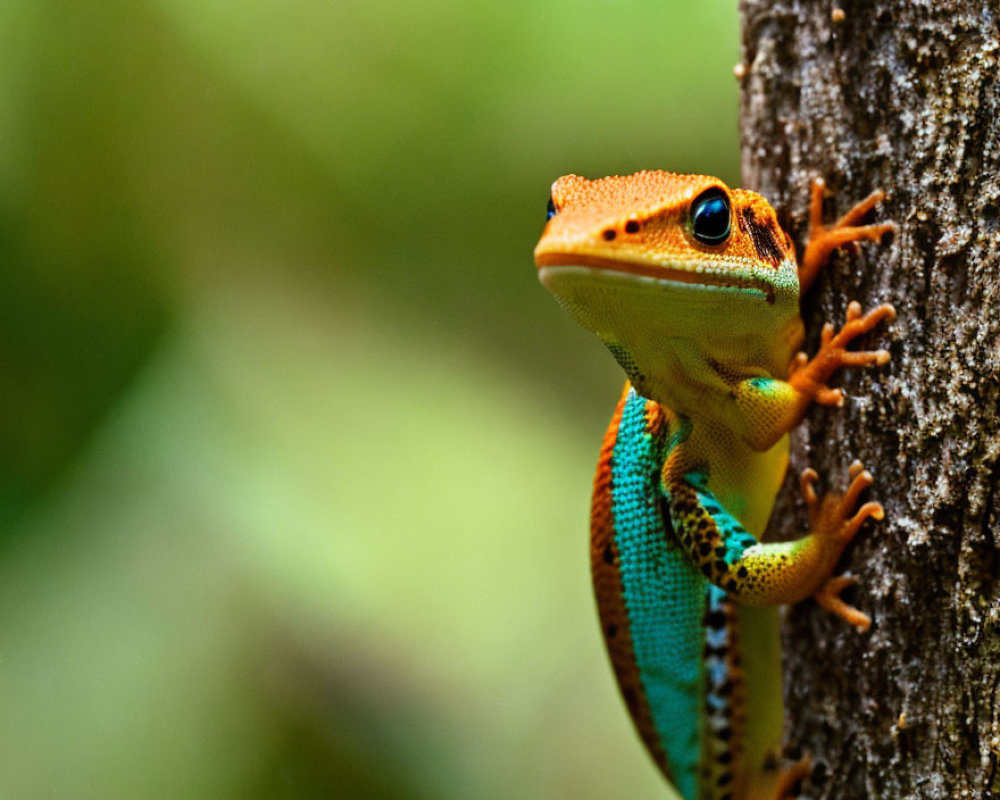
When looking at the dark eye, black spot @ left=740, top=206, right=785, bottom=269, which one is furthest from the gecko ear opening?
black spot @ left=740, top=206, right=785, bottom=269

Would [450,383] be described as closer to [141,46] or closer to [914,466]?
[141,46]

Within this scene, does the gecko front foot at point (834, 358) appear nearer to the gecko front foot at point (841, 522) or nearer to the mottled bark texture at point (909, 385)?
the mottled bark texture at point (909, 385)

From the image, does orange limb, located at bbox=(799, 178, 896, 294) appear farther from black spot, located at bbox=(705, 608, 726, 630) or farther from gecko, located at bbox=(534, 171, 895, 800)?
black spot, located at bbox=(705, 608, 726, 630)

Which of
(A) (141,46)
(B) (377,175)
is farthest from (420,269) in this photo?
(A) (141,46)

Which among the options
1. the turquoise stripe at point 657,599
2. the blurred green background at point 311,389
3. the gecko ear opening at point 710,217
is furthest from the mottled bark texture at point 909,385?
the blurred green background at point 311,389

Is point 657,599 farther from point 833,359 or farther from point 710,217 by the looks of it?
point 710,217

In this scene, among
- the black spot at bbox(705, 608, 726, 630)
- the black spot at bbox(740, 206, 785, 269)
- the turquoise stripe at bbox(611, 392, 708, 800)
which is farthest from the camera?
the black spot at bbox(705, 608, 726, 630)
